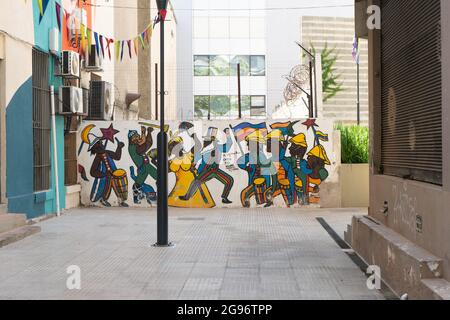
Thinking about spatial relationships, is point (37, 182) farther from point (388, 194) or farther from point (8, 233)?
point (388, 194)

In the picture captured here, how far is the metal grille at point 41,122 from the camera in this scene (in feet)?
40.1

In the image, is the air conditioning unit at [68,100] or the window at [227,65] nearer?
the air conditioning unit at [68,100]

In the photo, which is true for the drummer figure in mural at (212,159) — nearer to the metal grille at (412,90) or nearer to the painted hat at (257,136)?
the painted hat at (257,136)

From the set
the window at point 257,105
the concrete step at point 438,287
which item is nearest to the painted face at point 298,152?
the concrete step at point 438,287

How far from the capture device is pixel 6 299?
5.98 metres

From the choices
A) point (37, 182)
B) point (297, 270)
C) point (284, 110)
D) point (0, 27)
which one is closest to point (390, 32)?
point (297, 270)

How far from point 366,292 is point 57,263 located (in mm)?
4073

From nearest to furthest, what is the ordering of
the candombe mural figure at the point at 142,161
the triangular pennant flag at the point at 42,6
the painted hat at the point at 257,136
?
the triangular pennant flag at the point at 42,6 < the painted hat at the point at 257,136 < the candombe mural figure at the point at 142,161

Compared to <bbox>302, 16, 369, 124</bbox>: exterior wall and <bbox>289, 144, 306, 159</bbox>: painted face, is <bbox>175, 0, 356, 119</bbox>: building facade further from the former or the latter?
<bbox>289, 144, 306, 159</bbox>: painted face

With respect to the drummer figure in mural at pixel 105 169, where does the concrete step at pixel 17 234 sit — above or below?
below

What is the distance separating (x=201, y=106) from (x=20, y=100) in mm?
28539

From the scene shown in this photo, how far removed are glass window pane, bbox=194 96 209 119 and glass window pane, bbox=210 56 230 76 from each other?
6.69 feet

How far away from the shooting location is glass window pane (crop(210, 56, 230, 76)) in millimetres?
40625

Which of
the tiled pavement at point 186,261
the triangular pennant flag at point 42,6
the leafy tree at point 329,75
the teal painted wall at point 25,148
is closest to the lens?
the tiled pavement at point 186,261
